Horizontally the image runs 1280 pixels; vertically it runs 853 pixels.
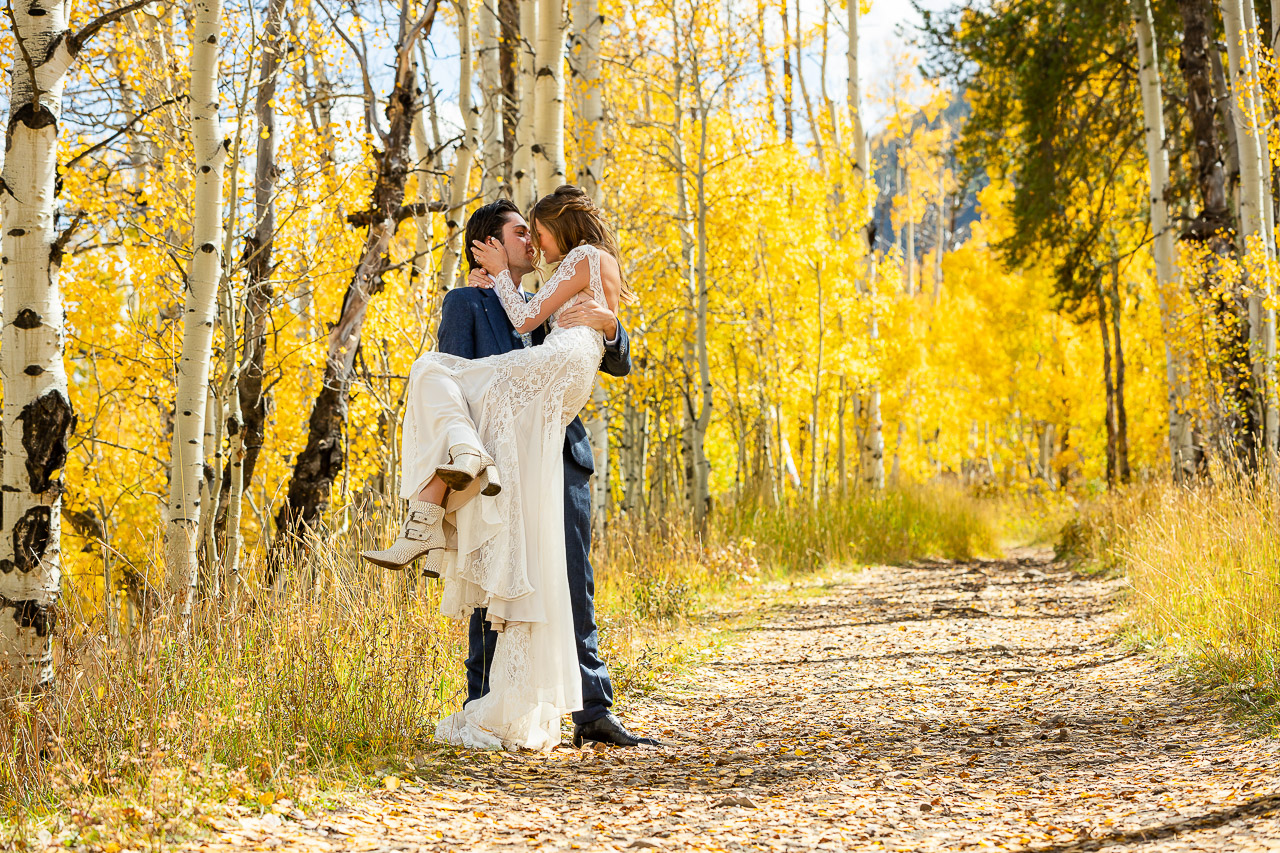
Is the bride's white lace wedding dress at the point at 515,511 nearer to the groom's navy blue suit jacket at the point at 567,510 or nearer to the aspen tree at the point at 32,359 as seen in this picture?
the groom's navy blue suit jacket at the point at 567,510

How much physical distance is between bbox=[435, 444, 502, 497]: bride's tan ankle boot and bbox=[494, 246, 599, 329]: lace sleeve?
468 mm

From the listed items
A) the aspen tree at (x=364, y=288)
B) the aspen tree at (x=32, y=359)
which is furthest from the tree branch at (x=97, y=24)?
the aspen tree at (x=364, y=288)

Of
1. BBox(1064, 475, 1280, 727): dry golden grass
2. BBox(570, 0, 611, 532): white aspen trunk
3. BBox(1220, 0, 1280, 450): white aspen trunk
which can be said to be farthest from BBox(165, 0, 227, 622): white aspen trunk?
BBox(1220, 0, 1280, 450): white aspen trunk

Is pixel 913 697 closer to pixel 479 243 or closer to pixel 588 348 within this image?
pixel 588 348

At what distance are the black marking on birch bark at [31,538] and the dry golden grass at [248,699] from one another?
0.27 meters

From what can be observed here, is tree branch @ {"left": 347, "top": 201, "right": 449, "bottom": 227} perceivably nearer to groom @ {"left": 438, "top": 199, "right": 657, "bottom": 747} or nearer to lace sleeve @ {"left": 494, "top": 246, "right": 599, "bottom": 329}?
groom @ {"left": 438, "top": 199, "right": 657, "bottom": 747}

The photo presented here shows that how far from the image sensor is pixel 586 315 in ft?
11.0

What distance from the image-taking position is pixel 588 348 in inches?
132

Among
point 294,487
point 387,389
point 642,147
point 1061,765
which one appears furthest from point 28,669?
point 642,147

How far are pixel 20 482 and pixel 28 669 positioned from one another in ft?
1.94

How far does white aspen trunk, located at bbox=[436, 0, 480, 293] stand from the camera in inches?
270

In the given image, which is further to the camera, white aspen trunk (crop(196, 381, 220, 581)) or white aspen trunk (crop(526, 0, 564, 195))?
white aspen trunk (crop(526, 0, 564, 195))

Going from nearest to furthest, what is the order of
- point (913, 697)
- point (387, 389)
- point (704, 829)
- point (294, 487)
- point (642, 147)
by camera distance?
1. point (704, 829)
2. point (913, 697)
3. point (294, 487)
4. point (387, 389)
5. point (642, 147)

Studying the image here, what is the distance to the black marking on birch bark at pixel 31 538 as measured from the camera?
3225 mm
